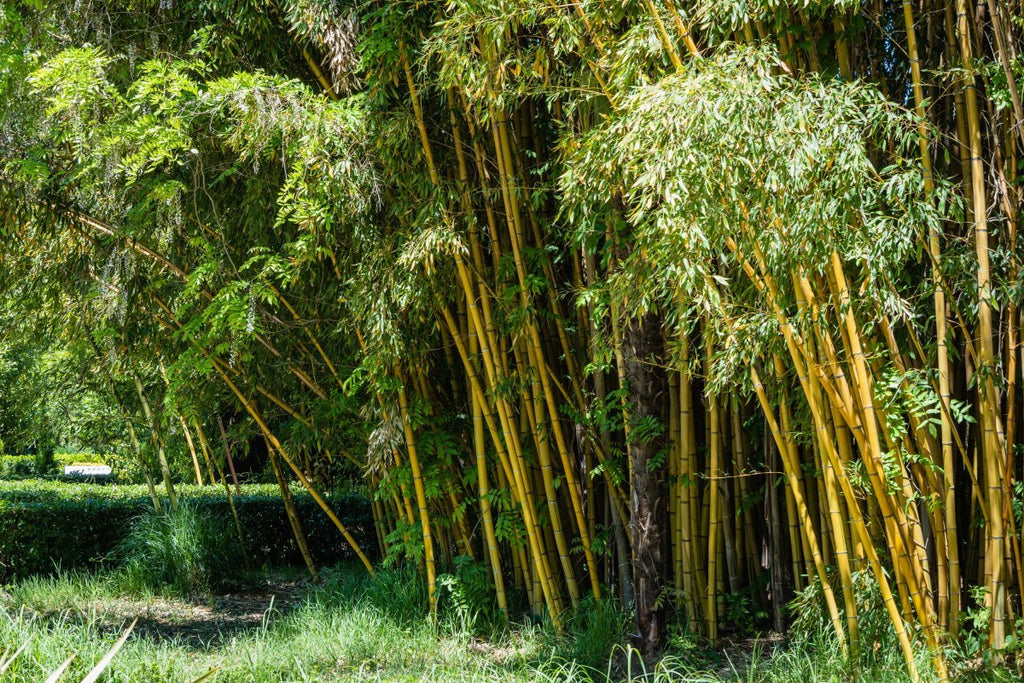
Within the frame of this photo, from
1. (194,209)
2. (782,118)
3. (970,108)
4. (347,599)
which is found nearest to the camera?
(782,118)

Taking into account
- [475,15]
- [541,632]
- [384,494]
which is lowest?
[541,632]

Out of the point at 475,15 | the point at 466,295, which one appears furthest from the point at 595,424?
the point at 475,15

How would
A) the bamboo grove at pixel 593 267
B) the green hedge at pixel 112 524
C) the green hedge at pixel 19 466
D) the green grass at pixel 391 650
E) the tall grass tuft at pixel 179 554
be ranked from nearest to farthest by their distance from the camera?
the bamboo grove at pixel 593 267 < the green grass at pixel 391 650 < the tall grass tuft at pixel 179 554 < the green hedge at pixel 112 524 < the green hedge at pixel 19 466

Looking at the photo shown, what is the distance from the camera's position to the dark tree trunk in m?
3.52

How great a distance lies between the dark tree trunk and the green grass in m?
0.13

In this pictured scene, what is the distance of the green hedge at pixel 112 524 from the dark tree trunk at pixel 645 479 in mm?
Result: 3232

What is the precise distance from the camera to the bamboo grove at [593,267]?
2.58 m

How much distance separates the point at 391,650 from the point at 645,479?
4.35 feet

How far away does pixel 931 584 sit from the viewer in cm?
294

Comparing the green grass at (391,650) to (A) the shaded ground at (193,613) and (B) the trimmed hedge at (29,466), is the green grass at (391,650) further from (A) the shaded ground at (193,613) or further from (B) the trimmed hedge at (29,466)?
(B) the trimmed hedge at (29,466)

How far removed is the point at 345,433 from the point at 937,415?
2.90m

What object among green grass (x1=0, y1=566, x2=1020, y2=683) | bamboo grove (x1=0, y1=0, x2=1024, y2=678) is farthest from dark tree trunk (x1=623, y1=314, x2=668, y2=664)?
green grass (x1=0, y1=566, x2=1020, y2=683)

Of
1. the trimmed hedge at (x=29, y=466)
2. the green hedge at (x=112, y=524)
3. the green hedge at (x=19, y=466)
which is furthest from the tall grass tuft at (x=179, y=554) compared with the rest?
the green hedge at (x=19, y=466)

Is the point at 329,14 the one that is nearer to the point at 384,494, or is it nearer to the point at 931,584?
the point at 384,494
